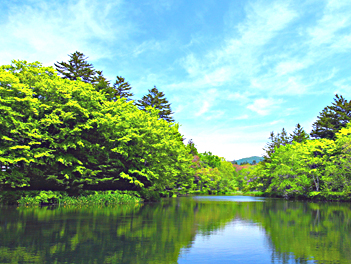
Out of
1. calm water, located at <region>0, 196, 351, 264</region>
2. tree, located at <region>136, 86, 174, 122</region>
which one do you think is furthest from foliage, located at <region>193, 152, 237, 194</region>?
calm water, located at <region>0, 196, 351, 264</region>

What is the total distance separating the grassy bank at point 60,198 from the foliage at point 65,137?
116cm

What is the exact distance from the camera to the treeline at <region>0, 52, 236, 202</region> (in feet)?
103

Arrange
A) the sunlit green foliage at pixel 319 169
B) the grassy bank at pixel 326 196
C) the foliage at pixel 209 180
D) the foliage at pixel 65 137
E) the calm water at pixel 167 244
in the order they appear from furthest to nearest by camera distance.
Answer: the foliage at pixel 209 180
the grassy bank at pixel 326 196
the sunlit green foliage at pixel 319 169
the foliage at pixel 65 137
the calm water at pixel 167 244

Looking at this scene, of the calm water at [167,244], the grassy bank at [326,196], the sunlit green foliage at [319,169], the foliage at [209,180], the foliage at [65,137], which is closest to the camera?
the calm water at [167,244]

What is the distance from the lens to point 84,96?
35.6m

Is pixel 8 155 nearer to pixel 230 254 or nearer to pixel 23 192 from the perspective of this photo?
pixel 23 192

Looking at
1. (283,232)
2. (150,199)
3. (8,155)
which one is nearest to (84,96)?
(8,155)

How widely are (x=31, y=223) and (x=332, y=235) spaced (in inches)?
635

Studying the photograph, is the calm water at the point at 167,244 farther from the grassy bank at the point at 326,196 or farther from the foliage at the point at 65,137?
the grassy bank at the point at 326,196

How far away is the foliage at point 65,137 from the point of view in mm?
31172

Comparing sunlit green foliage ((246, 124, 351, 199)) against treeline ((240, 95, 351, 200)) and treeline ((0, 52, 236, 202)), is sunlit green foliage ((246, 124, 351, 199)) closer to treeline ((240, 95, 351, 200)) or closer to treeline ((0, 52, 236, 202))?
treeline ((240, 95, 351, 200))

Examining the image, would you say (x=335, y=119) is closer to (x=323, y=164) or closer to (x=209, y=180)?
(x=323, y=164)

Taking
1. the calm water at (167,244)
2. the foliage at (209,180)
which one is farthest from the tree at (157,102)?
the calm water at (167,244)

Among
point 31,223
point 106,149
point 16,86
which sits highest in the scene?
point 16,86
